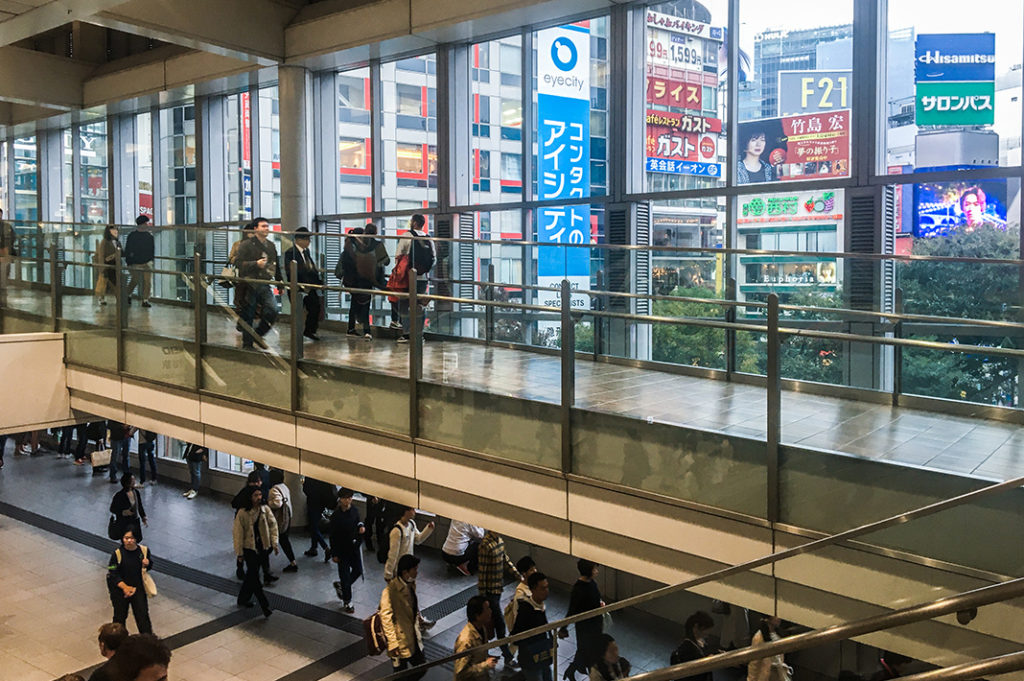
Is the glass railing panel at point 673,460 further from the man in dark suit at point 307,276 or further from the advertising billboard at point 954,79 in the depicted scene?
the advertising billboard at point 954,79

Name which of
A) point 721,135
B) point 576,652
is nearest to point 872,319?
point 576,652

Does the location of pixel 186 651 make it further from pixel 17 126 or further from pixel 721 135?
pixel 17 126

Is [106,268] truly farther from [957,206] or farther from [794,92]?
[957,206]

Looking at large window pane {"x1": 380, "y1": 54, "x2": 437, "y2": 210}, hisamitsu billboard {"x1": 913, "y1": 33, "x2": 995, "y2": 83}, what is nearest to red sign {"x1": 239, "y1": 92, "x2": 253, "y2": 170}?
large window pane {"x1": 380, "y1": 54, "x2": 437, "y2": 210}

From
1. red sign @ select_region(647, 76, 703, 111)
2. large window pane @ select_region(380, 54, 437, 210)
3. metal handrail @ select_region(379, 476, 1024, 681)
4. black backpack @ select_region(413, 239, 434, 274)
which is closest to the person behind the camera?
metal handrail @ select_region(379, 476, 1024, 681)

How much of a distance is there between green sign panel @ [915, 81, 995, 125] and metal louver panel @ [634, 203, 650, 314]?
116 inches

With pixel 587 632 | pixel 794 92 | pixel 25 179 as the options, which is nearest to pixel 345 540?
pixel 587 632

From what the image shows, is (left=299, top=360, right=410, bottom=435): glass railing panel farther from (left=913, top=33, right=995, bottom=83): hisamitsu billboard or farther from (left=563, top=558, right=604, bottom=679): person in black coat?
(left=913, top=33, right=995, bottom=83): hisamitsu billboard

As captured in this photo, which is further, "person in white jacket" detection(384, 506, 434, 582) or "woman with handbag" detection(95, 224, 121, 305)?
"woman with handbag" detection(95, 224, 121, 305)

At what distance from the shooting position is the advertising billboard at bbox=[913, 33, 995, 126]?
8.00m

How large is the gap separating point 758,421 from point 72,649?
831 cm

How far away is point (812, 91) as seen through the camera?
29.6ft

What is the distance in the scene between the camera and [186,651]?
9.48 meters

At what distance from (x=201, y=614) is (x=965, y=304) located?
9.10m
